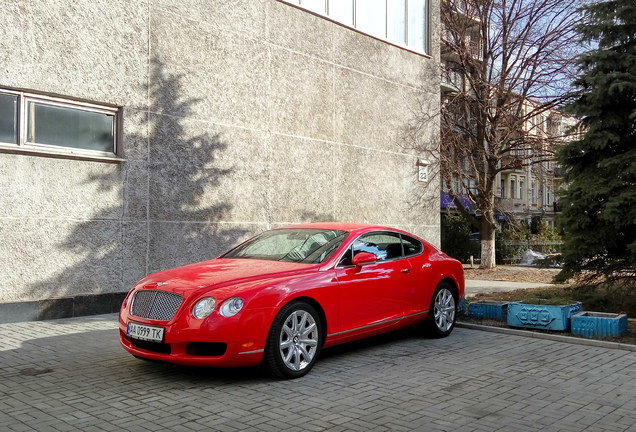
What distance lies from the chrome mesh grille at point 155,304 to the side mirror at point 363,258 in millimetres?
1933

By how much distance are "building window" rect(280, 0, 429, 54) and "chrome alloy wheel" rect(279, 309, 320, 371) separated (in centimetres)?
856

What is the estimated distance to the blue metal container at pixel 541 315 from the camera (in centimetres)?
824

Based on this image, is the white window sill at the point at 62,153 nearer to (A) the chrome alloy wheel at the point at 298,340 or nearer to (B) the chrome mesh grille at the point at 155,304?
(B) the chrome mesh grille at the point at 155,304

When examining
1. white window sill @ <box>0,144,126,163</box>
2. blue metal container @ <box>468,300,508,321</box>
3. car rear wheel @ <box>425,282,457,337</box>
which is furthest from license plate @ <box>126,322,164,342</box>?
blue metal container @ <box>468,300,508,321</box>

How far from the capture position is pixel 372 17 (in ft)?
48.7

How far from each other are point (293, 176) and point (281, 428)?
28.5 ft

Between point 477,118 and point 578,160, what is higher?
point 477,118

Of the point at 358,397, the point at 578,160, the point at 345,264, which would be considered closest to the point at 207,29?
the point at 345,264

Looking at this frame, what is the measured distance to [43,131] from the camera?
9062 millimetres

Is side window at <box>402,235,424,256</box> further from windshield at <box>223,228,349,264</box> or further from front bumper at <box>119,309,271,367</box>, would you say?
front bumper at <box>119,309,271,367</box>

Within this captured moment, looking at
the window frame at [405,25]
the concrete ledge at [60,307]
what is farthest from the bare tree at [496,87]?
the concrete ledge at [60,307]

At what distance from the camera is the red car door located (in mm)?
6449

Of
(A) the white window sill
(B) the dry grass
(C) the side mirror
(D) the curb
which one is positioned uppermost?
(A) the white window sill

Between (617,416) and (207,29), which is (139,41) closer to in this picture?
(207,29)
